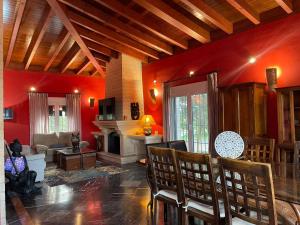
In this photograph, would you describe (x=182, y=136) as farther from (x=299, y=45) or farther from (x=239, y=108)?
(x=299, y=45)

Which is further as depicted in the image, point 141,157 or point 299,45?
point 141,157

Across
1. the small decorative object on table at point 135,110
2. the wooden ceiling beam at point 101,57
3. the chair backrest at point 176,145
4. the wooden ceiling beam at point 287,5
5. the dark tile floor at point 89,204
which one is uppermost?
the wooden ceiling beam at point 101,57

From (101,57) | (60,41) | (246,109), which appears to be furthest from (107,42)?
(246,109)

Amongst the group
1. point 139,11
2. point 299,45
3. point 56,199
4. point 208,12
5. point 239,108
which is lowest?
point 56,199

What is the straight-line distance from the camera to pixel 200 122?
5.77 metres

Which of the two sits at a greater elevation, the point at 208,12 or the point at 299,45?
the point at 208,12

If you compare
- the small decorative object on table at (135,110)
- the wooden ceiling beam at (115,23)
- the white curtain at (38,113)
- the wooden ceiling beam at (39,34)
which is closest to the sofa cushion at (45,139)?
the white curtain at (38,113)

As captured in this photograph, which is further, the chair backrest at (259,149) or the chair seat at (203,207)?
the chair backrest at (259,149)

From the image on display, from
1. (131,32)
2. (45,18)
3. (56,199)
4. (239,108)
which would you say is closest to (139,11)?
(131,32)

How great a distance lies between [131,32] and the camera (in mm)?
5723

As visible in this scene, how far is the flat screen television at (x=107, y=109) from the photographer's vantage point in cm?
760

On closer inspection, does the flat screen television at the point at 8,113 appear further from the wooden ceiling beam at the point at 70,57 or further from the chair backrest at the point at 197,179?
the chair backrest at the point at 197,179

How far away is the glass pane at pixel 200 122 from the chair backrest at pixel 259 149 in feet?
7.41

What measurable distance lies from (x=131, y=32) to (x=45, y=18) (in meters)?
2.02
